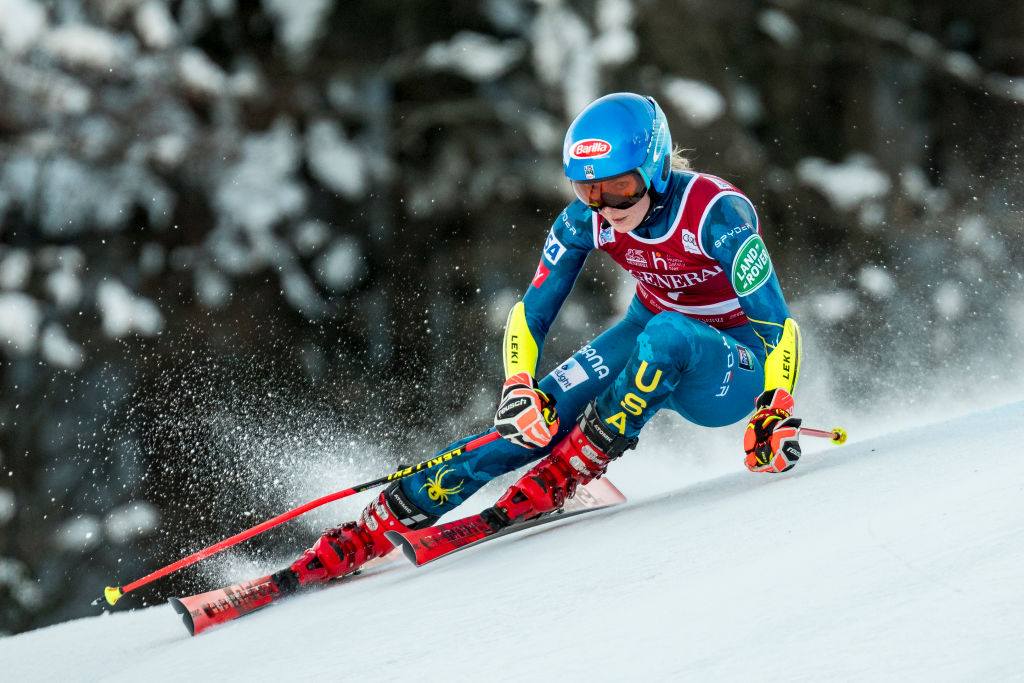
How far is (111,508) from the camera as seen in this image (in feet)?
19.1

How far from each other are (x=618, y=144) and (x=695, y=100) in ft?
17.5

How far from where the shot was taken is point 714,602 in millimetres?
1254

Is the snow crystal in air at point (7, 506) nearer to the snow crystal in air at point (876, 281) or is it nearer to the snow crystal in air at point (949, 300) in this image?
the snow crystal in air at point (876, 281)

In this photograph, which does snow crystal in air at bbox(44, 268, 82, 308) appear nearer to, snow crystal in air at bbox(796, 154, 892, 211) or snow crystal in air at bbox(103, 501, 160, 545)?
snow crystal in air at bbox(103, 501, 160, 545)

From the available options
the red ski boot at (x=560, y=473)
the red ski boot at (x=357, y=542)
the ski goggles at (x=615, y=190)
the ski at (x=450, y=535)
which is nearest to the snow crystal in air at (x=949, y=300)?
the ski at (x=450, y=535)

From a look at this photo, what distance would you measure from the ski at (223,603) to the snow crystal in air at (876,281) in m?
5.08

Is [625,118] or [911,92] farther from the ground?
[911,92]

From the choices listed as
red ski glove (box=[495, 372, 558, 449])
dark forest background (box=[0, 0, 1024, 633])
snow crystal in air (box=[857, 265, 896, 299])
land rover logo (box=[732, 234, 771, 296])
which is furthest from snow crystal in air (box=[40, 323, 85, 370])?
snow crystal in air (box=[857, 265, 896, 299])

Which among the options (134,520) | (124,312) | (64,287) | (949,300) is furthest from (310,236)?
(949,300)

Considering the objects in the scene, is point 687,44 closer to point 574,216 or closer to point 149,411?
point 149,411

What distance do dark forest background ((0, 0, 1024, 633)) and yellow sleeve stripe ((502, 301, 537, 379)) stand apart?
2.70 m

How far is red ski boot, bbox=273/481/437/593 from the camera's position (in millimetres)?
2379

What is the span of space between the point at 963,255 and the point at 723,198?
4.87 m

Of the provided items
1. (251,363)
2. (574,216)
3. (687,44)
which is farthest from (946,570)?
(687,44)
